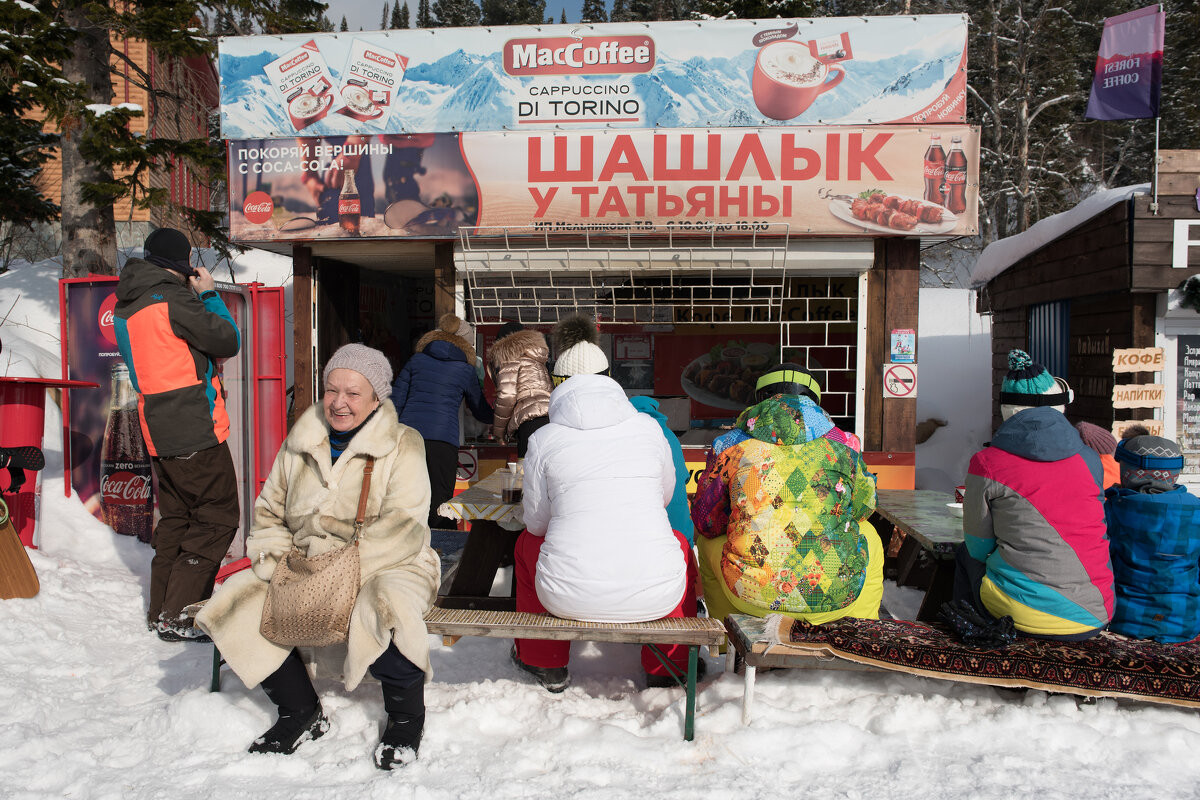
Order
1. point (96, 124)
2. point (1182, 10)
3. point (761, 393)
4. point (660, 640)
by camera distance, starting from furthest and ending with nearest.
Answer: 1. point (1182, 10)
2. point (96, 124)
3. point (761, 393)
4. point (660, 640)

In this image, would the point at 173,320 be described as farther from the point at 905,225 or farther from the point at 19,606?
the point at 905,225

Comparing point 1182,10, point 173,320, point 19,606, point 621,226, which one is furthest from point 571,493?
point 1182,10

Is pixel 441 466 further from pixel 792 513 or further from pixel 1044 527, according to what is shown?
pixel 1044 527

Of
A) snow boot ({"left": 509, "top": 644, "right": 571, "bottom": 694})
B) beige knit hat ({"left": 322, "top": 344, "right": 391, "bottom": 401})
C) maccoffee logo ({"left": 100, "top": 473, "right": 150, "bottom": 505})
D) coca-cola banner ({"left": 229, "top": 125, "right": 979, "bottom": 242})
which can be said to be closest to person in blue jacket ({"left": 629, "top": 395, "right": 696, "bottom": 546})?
snow boot ({"left": 509, "top": 644, "right": 571, "bottom": 694})

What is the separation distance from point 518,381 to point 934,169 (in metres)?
3.47

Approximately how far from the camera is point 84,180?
28.7ft

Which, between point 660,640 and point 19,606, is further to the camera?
→ point 19,606

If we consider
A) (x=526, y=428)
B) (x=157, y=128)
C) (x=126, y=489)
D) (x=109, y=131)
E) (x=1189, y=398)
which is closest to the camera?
(x=526, y=428)

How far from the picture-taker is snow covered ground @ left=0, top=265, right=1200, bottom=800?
269 centimetres

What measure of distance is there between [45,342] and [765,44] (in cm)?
925

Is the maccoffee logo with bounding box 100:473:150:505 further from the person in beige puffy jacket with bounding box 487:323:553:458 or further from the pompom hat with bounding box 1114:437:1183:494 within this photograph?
the pompom hat with bounding box 1114:437:1183:494

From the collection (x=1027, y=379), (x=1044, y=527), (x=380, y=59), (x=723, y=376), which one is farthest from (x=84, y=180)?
(x=1044, y=527)

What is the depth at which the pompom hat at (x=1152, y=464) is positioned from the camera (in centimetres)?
319

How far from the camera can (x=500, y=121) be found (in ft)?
21.1
